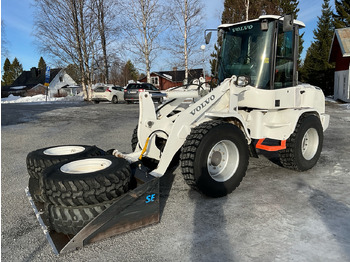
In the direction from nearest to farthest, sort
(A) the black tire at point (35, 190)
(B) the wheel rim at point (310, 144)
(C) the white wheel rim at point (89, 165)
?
(C) the white wheel rim at point (89, 165) → (A) the black tire at point (35, 190) → (B) the wheel rim at point (310, 144)

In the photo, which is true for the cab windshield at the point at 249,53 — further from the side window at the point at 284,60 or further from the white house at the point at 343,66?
the white house at the point at 343,66

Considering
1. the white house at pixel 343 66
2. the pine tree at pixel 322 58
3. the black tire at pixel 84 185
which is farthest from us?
the pine tree at pixel 322 58

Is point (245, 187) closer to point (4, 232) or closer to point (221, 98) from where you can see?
point (221, 98)

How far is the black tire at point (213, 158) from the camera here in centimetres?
346

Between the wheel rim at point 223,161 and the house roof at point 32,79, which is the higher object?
the house roof at point 32,79

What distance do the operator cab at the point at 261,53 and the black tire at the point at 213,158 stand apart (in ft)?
3.11

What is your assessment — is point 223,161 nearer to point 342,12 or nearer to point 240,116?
point 240,116

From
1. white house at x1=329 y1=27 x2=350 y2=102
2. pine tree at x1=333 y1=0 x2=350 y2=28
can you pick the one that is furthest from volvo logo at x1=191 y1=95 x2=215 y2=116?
pine tree at x1=333 y1=0 x2=350 y2=28

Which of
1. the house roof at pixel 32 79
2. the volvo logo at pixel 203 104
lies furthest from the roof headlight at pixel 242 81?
the house roof at pixel 32 79

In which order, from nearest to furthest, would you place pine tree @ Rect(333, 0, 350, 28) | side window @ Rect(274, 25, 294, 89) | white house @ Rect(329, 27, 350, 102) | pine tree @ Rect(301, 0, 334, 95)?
1. side window @ Rect(274, 25, 294, 89)
2. white house @ Rect(329, 27, 350, 102)
3. pine tree @ Rect(301, 0, 334, 95)
4. pine tree @ Rect(333, 0, 350, 28)

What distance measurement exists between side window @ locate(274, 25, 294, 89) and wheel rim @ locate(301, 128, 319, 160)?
3.25ft

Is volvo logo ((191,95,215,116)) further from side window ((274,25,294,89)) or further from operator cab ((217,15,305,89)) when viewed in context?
side window ((274,25,294,89))

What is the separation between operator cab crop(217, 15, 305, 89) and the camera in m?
4.49

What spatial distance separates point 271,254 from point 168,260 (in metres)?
0.95
